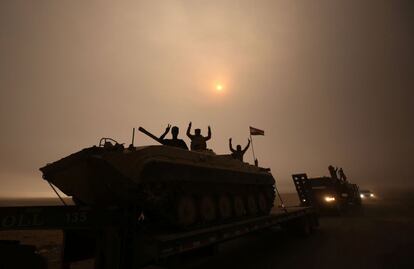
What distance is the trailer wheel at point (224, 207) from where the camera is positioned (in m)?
7.80

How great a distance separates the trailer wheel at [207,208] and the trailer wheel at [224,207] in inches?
10.8

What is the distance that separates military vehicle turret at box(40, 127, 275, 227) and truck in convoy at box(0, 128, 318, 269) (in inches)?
0.8

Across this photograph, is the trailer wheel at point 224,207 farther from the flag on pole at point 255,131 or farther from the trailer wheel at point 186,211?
the flag on pole at point 255,131

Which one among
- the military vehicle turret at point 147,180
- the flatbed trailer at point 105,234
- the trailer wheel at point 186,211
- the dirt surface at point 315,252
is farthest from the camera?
the dirt surface at point 315,252

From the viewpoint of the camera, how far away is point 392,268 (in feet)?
21.6

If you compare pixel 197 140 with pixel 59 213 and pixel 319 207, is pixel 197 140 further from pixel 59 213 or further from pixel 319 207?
pixel 319 207

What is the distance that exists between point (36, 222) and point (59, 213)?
1.01 feet

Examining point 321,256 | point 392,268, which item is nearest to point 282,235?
point 321,256

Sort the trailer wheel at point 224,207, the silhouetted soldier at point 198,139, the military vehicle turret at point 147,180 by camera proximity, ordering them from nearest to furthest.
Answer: the military vehicle turret at point 147,180 < the trailer wheel at point 224,207 < the silhouetted soldier at point 198,139

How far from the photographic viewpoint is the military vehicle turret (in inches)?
224

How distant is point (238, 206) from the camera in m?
8.63

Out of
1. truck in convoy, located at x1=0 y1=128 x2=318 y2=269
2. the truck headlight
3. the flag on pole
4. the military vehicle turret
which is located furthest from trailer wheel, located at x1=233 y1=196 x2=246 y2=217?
the truck headlight

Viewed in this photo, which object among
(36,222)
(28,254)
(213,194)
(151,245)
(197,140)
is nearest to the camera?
(28,254)

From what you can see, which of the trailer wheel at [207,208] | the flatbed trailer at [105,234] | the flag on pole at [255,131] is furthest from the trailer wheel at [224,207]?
the flag on pole at [255,131]
